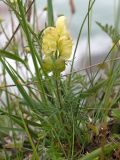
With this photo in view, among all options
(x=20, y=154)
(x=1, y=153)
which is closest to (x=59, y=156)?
(x=20, y=154)

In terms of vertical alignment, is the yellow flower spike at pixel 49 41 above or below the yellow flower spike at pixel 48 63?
above

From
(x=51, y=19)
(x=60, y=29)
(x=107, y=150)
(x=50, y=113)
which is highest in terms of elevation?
(x=51, y=19)

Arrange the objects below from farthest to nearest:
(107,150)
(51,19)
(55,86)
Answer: (51,19)
(55,86)
(107,150)

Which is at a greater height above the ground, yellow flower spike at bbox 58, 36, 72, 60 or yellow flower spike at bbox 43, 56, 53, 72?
yellow flower spike at bbox 58, 36, 72, 60

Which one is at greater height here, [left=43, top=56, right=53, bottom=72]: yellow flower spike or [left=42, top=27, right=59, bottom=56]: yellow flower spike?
[left=42, top=27, right=59, bottom=56]: yellow flower spike

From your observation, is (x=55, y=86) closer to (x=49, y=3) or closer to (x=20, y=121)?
(x=20, y=121)
